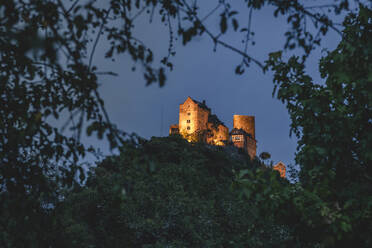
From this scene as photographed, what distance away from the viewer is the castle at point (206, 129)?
75500mm

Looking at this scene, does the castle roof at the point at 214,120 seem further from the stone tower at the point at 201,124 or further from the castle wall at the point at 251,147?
the castle wall at the point at 251,147

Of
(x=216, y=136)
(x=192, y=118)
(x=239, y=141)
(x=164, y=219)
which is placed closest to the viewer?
(x=164, y=219)

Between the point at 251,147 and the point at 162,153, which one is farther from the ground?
the point at 251,147

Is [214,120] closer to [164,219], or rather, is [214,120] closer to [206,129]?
[206,129]

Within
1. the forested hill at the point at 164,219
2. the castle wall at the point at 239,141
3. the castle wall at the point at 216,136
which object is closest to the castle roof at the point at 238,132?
the castle wall at the point at 239,141

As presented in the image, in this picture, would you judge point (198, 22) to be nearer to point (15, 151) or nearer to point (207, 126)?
point (15, 151)

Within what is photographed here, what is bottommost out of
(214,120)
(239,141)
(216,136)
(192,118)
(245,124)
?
(239,141)

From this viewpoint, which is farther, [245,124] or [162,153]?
[245,124]

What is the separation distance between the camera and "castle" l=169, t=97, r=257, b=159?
75.5 m

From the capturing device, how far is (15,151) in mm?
5480

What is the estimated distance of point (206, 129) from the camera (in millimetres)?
77188

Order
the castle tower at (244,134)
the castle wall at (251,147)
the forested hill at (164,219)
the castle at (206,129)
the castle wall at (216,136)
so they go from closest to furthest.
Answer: the forested hill at (164,219)
the castle at (206,129)
the castle wall at (216,136)
the castle tower at (244,134)
the castle wall at (251,147)

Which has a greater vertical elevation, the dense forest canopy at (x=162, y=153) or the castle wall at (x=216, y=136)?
the castle wall at (x=216, y=136)

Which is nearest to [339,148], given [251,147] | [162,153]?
[162,153]
